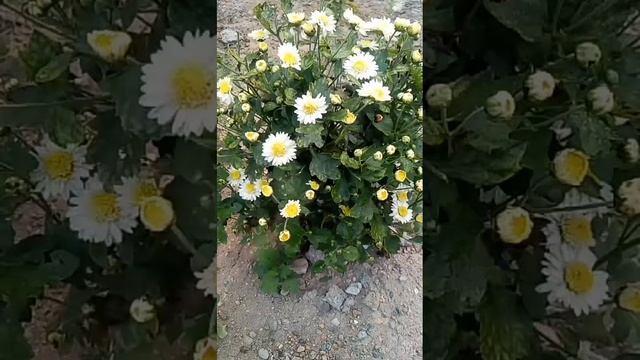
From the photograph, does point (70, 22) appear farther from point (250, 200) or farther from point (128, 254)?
point (250, 200)

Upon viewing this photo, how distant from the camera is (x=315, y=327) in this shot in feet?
4.73

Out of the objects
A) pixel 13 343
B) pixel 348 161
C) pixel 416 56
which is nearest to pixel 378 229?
pixel 348 161

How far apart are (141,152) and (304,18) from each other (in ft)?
2.84

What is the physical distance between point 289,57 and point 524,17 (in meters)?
0.84

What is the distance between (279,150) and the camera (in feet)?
4.58

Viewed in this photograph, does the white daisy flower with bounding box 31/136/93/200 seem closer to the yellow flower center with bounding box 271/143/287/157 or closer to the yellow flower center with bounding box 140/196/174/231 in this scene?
the yellow flower center with bounding box 140/196/174/231

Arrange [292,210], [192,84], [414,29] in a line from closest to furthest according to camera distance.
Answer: [192,84] < [414,29] < [292,210]

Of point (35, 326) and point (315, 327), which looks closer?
point (35, 326)

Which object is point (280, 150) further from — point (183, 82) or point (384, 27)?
point (183, 82)

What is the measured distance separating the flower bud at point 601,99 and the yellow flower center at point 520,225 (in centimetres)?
11

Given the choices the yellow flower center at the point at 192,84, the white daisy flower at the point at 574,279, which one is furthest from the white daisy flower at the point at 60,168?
the white daisy flower at the point at 574,279

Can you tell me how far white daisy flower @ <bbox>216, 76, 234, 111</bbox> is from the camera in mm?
1375

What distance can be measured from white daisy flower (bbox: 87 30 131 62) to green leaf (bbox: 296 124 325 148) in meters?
0.81

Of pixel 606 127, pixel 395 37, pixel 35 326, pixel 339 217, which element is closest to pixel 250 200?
pixel 339 217
